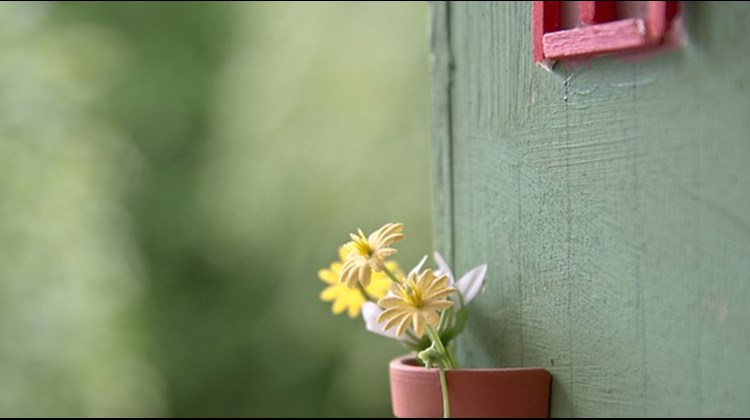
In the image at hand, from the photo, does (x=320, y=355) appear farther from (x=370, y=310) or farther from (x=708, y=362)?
(x=708, y=362)

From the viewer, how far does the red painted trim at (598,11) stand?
79cm

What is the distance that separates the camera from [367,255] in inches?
36.3

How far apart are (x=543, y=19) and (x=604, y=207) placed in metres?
0.14

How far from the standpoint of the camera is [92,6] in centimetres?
221

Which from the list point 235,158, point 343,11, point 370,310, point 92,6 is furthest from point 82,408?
point 370,310

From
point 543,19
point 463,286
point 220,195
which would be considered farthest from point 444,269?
point 220,195

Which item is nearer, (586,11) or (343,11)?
(586,11)

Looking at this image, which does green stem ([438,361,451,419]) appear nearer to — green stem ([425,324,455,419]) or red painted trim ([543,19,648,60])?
green stem ([425,324,455,419])

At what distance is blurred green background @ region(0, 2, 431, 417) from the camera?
2215mm

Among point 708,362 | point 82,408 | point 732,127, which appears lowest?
point 82,408

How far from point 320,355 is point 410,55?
58cm

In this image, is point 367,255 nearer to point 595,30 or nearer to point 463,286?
point 463,286

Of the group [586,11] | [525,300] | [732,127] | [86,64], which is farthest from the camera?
[86,64]

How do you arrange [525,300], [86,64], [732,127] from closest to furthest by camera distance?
[732,127] < [525,300] < [86,64]
